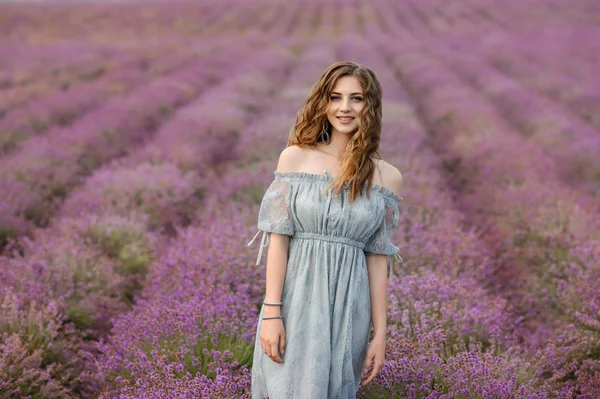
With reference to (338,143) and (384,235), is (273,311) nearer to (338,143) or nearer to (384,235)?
(384,235)

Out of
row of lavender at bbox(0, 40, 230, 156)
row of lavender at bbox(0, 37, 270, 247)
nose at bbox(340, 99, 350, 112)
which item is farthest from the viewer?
row of lavender at bbox(0, 40, 230, 156)

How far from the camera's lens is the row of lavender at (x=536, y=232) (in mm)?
3188

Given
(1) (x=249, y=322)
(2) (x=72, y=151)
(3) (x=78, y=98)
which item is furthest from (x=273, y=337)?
(3) (x=78, y=98)

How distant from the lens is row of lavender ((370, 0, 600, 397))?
3.19 m

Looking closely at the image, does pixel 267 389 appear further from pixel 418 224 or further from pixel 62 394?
pixel 418 224

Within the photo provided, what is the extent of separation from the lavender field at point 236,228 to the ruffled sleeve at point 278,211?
29.0 inches

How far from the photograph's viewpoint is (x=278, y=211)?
2.00 metres

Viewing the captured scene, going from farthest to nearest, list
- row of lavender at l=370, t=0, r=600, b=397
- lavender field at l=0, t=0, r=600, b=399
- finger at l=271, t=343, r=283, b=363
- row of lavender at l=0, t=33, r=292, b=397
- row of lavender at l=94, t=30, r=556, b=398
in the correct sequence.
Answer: row of lavender at l=370, t=0, r=600, b=397 < row of lavender at l=0, t=33, r=292, b=397 < lavender field at l=0, t=0, r=600, b=399 < row of lavender at l=94, t=30, r=556, b=398 < finger at l=271, t=343, r=283, b=363

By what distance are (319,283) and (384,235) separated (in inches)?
12.4

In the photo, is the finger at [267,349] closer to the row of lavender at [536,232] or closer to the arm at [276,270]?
the arm at [276,270]

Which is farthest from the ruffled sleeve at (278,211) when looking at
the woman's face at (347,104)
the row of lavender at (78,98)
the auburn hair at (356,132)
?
the row of lavender at (78,98)

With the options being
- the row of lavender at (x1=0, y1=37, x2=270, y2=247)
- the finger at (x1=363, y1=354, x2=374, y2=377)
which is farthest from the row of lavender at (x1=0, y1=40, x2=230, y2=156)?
the finger at (x1=363, y1=354, x2=374, y2=377)

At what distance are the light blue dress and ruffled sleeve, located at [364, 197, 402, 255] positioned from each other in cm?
8

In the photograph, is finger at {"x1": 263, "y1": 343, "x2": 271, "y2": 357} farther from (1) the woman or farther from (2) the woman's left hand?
(2) the woman's left hand
